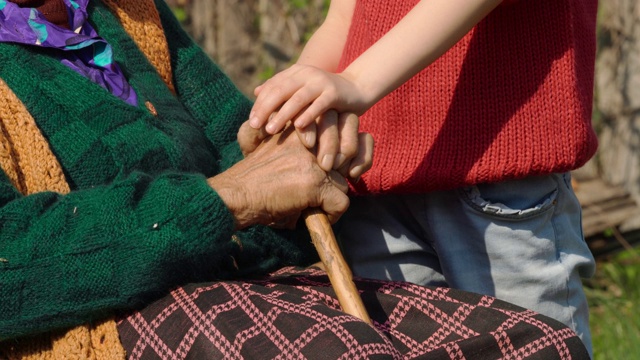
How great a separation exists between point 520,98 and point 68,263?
95 centimetres

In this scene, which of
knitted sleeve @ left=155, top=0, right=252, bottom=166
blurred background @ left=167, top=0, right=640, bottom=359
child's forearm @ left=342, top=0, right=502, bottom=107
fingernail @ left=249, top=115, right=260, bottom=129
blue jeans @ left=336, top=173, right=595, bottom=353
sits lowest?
blurred background @ left=167, top=0, right=640, bottom=359

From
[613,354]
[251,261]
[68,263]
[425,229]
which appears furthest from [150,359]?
[613,354]

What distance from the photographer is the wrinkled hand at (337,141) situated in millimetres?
1800

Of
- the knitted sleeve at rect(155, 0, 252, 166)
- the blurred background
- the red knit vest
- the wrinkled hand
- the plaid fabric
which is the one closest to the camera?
the plaid fabric

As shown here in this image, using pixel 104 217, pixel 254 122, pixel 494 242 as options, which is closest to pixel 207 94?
pixel 254 122

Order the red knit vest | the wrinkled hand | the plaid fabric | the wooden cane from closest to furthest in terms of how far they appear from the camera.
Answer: the plaid fabric
the wooden cane
the wrinkled hand
the red knit vest

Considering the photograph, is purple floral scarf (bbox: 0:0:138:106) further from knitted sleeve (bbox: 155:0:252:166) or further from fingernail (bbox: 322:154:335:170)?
fingernail (bbox: 322:154:335:170)

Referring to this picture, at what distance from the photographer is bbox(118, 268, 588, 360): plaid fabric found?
1559 mm

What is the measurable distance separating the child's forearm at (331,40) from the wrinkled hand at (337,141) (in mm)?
377

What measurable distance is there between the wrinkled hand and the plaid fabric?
252 mm

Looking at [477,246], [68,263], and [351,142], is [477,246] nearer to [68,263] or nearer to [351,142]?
[351,142]

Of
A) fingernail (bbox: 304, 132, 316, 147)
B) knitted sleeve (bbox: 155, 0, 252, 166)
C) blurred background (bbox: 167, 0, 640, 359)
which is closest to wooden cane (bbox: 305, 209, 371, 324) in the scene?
fingernail (bbox: 304, 132, 316, 147)

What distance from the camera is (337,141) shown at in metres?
1.82

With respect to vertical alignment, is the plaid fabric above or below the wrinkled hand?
below
